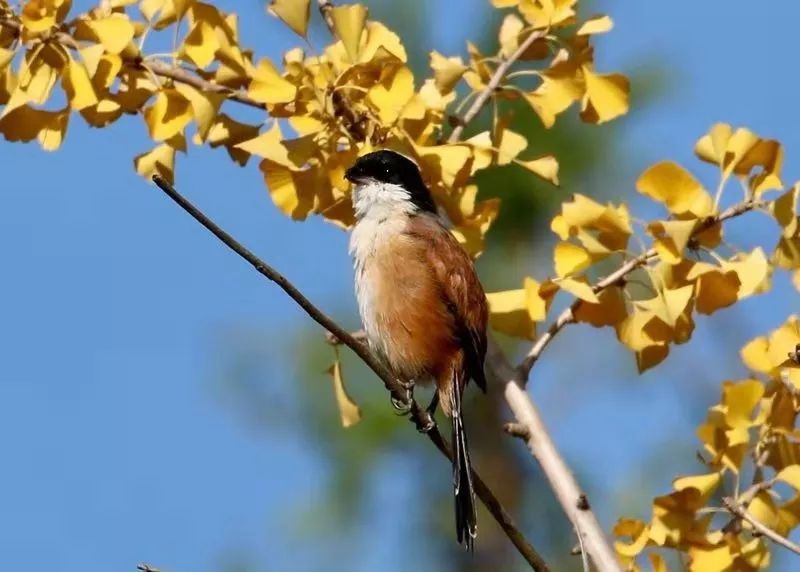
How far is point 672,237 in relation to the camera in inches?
106

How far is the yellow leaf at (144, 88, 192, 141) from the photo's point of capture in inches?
117

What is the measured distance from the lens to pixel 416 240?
3.98 metres

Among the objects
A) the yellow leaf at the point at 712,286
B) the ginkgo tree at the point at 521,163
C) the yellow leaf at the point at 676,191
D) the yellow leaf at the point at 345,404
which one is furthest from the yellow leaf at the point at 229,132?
the yellow leaf at the point at 712,286

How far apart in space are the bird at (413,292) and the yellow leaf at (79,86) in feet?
3.32

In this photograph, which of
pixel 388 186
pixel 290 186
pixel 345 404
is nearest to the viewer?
pixel 290 186

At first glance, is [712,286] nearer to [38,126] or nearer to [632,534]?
[632,534]

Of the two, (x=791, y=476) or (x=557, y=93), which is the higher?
(x=557, y=93)

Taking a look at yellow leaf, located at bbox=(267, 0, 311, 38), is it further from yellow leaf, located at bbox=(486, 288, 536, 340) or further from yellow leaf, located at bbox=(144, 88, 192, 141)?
yellow leaf, located at bbox=(486, 288, 536, 340)

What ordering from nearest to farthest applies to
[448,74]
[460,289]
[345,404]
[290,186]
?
[290,186]
[448,74]
[345,404]
[460,289]

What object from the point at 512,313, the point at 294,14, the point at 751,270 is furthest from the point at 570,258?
the point at 294,14

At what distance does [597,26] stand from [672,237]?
2.24 feet

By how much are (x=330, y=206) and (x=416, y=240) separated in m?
0.87

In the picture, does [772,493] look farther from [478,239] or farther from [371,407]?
[371,407]

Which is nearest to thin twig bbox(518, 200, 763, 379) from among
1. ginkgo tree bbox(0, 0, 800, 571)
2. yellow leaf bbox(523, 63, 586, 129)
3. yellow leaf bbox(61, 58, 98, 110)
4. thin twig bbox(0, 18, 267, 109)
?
ginkgo tree bbox(0, 0, 800, 571)
